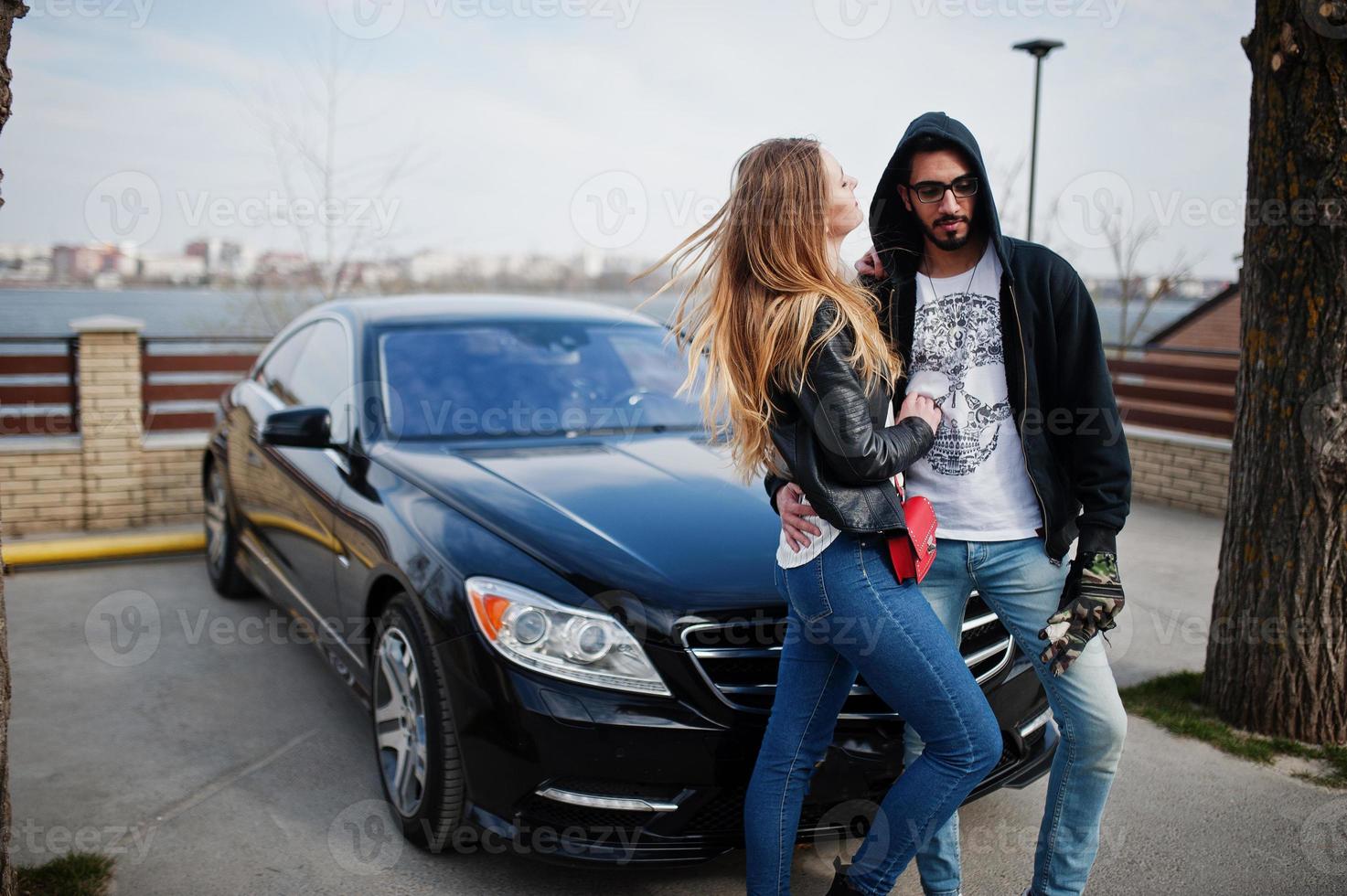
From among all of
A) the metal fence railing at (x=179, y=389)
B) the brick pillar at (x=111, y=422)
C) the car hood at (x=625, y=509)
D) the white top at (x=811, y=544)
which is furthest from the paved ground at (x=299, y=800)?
the metal fence railing at (x=179, y=389)

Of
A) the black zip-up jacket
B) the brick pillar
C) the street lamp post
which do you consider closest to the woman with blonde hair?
the black zip-up jacket

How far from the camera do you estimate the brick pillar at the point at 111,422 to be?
23.3ft

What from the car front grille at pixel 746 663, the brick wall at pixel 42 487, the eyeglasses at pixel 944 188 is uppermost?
the eyeglasses at pixel 944 188

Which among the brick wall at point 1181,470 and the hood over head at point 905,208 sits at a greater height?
the hood over head at point 905,208

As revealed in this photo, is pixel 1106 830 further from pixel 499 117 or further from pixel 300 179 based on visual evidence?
pixel 499 117

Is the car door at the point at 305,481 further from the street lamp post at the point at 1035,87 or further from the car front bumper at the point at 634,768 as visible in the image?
the street lamp post at the point at 1035,87

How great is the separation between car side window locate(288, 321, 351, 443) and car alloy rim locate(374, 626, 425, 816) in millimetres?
1056

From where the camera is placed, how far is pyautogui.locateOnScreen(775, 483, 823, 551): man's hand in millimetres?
2119

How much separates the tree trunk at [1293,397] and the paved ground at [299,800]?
40cm

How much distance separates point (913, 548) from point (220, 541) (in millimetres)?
4412

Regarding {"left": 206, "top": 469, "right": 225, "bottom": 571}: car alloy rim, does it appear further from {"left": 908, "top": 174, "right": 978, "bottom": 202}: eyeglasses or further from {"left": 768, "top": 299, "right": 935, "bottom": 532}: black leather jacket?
{"left": 908, "top": 174, "right": 978, "bottom": 202}: eyeglasses

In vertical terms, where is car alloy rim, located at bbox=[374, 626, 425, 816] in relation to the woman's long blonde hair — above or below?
below

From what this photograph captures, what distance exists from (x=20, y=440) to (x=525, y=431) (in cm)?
520

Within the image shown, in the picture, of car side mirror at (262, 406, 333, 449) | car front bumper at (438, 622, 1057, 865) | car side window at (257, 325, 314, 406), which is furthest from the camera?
car side window at (257, 325, 314, 406)
